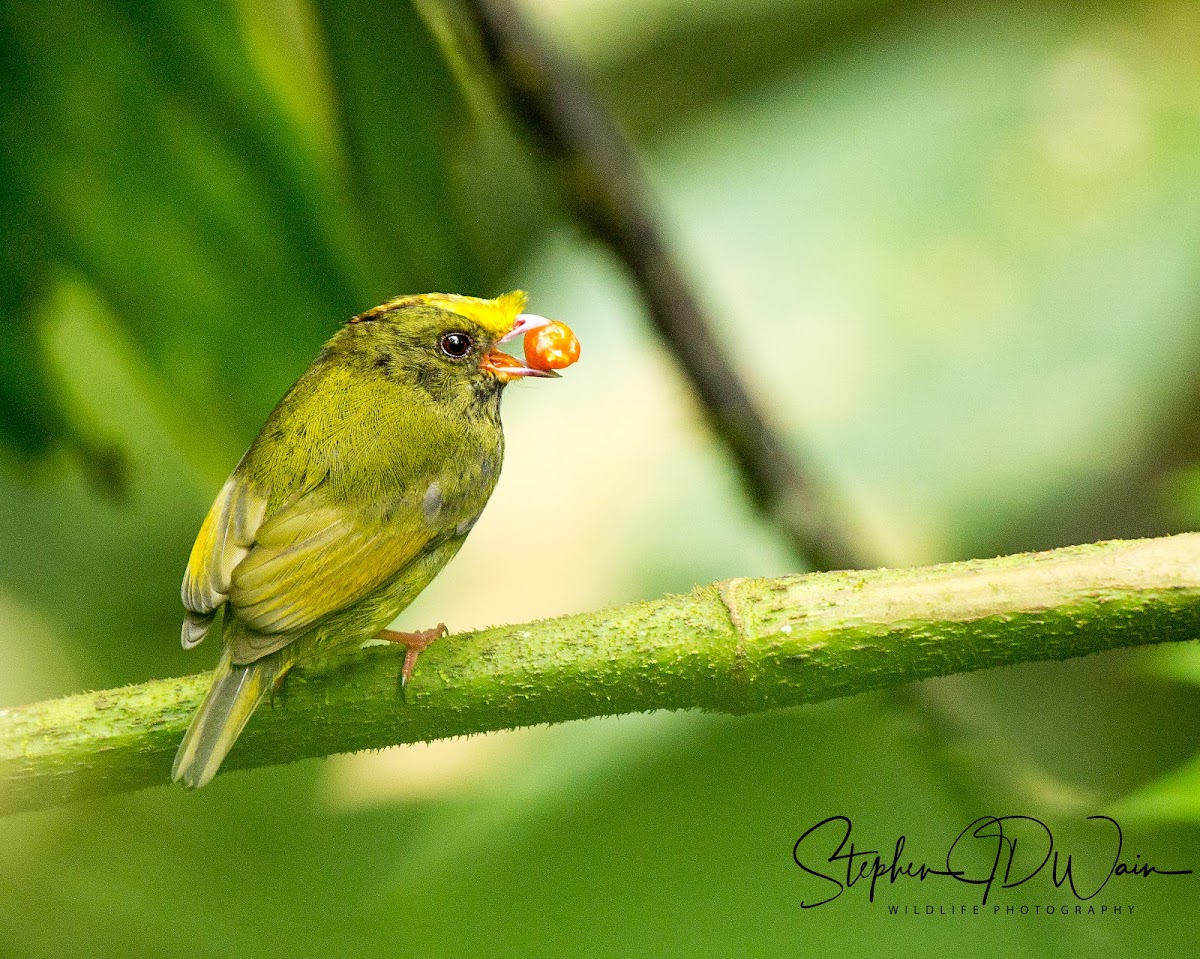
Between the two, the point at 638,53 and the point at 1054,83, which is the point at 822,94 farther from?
the point at 638,53

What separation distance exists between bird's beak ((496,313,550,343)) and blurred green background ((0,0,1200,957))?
163 millimetres

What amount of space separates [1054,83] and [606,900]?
114 inches

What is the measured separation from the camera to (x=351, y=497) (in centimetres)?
237

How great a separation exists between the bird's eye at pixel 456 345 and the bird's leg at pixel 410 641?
0.64 m

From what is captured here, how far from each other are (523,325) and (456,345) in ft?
0.48

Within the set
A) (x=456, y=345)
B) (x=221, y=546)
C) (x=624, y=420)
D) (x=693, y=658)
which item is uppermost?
(x=221, y=546)

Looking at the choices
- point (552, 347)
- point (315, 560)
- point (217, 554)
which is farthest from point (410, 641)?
point (552, 347)

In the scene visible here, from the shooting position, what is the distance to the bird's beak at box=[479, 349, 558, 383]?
2775mm

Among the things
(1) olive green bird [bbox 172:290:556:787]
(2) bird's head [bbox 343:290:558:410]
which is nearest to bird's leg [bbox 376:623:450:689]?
(1) olive green bird [bbox 172:290:556:787]

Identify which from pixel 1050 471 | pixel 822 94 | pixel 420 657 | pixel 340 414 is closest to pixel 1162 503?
pixel 1050 471

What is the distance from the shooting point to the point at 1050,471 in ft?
9.98

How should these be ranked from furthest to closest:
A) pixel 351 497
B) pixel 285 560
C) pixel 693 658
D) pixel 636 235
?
pixel 636 235 → pixel 351 497 → pixel 285 560 → pixel 693 658

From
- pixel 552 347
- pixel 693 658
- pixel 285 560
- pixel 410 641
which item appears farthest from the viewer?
pixel 552 347
